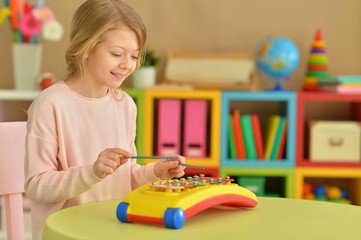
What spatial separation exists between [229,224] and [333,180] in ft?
8.13

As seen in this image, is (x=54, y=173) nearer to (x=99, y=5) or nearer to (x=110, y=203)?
(x=110, y=203)

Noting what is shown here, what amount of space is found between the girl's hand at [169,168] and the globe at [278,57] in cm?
178

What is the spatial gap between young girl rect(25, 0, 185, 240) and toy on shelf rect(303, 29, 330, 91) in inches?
73.3

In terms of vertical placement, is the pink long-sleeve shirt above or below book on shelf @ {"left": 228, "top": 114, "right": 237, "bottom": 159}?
above

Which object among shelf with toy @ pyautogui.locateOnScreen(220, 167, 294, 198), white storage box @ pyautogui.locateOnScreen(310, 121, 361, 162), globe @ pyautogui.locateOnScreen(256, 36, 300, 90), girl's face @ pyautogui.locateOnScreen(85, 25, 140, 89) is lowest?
shelf with toy @ pyautogui.locateOnScreen(220, 167, 294, 198)

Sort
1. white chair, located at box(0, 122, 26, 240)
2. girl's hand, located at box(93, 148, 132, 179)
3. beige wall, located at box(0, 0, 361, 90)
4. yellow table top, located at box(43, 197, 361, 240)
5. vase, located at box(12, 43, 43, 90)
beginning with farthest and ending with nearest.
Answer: beige wall, located at box(0, 0, 361, 90) < vase, located at box(12, 43, 43, 90) < white chair, located at box(0, 122, 26, 240) < girl's hand, located at box(93, 148, 132, 179) < yellow table top, located at box(43, 197, 361, 240)

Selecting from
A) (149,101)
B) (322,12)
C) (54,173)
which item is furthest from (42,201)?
(322,12)

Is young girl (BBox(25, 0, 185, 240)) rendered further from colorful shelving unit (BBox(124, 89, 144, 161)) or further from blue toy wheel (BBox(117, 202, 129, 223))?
colorful shelving unit (BBox(124, 89, 144, 161))

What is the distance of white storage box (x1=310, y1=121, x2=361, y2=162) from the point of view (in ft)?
9.80

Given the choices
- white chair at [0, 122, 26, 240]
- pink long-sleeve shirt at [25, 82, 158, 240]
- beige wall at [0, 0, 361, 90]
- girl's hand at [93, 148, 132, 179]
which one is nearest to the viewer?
girl's hand at [93, 148, 132, 179]

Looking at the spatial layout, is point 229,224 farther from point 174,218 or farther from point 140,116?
point 140,116

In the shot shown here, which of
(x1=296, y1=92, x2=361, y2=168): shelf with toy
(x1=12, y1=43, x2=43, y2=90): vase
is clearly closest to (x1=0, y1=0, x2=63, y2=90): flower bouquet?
(x1=12, y1=43, x2=43, y2=90): vase

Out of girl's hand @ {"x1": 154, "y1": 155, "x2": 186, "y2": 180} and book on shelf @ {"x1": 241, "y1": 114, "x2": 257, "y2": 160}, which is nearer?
girl's hand @ {"x1": 154, "y1": 155, "x2": 186, "y2": 180}

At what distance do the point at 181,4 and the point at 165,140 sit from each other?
2.58 feet
